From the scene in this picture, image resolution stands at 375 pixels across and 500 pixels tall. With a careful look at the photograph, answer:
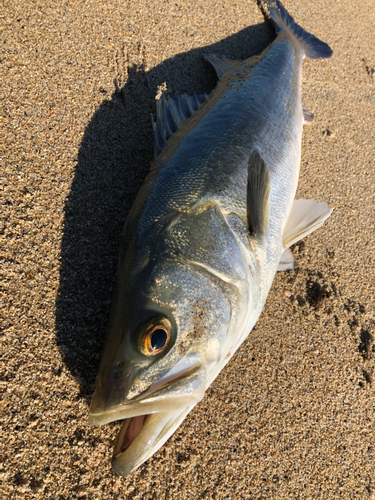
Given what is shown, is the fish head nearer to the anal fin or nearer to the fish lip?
the fish lip

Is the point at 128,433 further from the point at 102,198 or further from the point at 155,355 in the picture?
the point at 102,198

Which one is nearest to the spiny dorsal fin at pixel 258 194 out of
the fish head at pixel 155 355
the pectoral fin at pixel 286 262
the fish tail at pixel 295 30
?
the pectoral fin at pixel 286 262

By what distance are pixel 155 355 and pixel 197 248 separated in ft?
1.90

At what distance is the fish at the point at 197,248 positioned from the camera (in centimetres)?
145

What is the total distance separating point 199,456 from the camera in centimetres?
185

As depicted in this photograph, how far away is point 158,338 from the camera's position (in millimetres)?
1456

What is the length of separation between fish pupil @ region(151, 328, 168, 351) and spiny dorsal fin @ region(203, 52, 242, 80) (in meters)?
2.68

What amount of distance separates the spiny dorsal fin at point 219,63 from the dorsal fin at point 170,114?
0.59m

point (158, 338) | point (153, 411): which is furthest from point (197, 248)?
point (153, 411)

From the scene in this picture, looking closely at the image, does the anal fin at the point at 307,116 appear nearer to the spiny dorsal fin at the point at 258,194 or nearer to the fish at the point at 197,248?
the fish at the point at 197,248

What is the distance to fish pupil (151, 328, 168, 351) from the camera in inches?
57.0

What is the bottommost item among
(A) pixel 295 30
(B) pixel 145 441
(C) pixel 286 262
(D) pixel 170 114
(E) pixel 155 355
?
(C) pixel 286 262

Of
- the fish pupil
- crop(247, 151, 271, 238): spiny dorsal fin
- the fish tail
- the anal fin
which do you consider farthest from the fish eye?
the fish tail

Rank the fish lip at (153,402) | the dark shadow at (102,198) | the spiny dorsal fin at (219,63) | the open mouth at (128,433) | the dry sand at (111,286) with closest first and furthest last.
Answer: the fish lip at (153,402) < the open mouth at (128,433) < the dry sand at (111,286) < the dark shadow at (102,198) < the spiny dorsal fin at (219,63)
